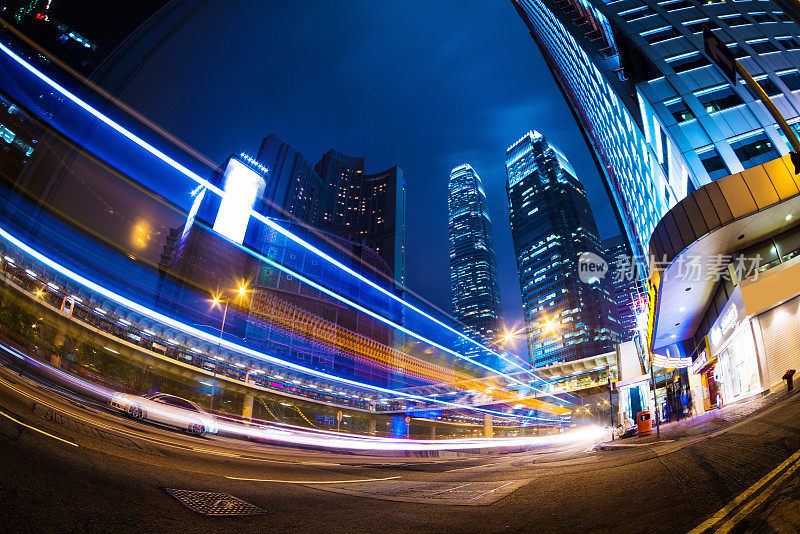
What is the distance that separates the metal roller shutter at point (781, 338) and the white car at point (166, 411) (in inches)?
1048

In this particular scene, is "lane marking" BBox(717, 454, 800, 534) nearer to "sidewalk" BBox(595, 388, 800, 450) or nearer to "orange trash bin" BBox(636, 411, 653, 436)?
"sidewalk" BBox(595, 388, 800, 450)

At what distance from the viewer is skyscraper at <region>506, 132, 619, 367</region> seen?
151750 mm

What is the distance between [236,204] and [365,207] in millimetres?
135335

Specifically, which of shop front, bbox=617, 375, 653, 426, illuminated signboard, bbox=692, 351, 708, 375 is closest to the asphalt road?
illuminated signboard, bbox=692, 351, 708, 375

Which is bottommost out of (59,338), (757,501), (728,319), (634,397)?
(757,501)

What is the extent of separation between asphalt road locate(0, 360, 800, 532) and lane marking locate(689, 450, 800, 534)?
0.05m

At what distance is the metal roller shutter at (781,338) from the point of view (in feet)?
51.7

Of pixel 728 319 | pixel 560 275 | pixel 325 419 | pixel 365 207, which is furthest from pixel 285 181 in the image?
pixel 728 319

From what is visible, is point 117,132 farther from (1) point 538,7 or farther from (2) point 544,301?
(2) point 544,301

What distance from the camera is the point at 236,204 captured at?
141ft

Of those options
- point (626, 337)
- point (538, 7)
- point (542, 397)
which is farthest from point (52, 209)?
point (626, 337)

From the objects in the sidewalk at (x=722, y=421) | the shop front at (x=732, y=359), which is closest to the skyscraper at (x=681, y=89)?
the shop front at (x=732, y=359)

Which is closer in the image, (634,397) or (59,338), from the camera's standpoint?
(59,338)

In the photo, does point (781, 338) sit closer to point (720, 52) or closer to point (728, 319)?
point (728, 319)
